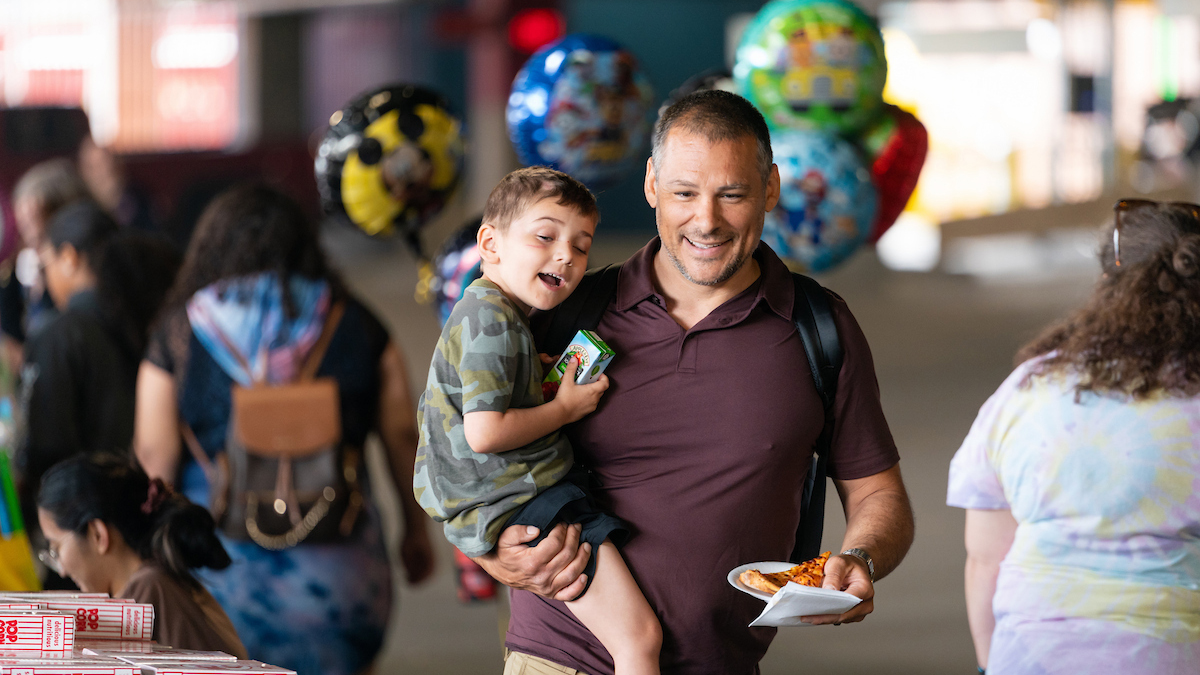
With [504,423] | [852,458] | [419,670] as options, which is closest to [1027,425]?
[852,458]

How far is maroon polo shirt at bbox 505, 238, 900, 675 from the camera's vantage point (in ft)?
6.41

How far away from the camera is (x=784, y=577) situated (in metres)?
1.86

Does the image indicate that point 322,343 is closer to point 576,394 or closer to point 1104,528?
point 576,394

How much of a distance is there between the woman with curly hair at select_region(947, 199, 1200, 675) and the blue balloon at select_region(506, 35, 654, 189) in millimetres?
1490

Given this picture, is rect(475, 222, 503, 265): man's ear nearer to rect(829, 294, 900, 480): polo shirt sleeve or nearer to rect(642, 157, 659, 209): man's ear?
rect(642, 157, 659, 209): man's ear

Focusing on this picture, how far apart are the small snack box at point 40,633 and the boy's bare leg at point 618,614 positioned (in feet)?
2.50

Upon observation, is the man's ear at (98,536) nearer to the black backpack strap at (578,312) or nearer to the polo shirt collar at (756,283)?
the black backpack strap at (578,312)

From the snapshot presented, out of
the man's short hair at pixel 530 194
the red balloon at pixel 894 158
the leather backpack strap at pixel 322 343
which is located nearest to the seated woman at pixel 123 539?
the leather backpack strap at pixel 322 343

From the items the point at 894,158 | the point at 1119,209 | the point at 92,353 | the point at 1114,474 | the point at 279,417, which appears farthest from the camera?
the point at 92,353


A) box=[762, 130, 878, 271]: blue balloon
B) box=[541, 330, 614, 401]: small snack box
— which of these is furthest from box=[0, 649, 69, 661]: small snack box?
box=[762, 130, 878, 271]: blue balloon

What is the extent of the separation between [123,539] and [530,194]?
1.26m

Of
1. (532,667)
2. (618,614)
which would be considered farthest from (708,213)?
(532,667)

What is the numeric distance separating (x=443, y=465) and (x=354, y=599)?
1.30 metres

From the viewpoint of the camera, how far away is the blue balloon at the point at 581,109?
11.0 feet
